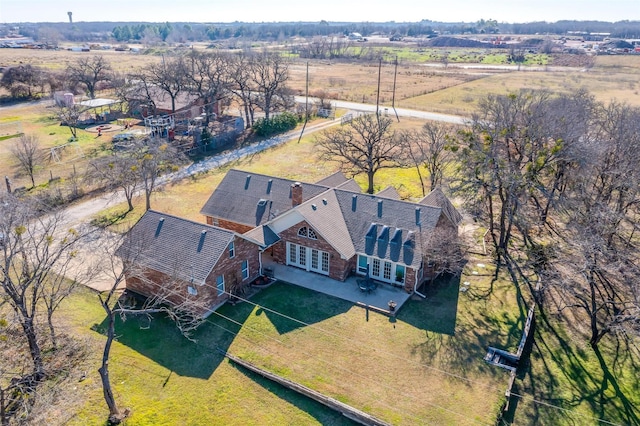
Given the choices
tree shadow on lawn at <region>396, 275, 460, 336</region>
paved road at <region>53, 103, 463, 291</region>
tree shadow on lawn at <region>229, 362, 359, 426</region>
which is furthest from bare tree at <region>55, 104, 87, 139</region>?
tree shadow on lawn at <region>396, 275, 460, 336</region>

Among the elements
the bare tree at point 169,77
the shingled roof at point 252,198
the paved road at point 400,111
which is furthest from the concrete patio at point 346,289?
the paved road at point 400,111

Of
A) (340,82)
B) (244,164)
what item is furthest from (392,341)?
(340,82)

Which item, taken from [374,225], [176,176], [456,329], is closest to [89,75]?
[176,176]

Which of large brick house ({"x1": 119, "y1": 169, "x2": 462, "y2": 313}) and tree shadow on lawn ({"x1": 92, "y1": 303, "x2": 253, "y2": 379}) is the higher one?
large brick house ({"x1": 119, "y1": 169, "x2": 462, "y2": 313})

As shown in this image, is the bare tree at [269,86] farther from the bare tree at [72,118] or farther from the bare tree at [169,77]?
the bare tree at [72,118]

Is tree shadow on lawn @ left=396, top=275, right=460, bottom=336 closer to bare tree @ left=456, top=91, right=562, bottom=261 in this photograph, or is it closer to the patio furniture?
the patio furniture

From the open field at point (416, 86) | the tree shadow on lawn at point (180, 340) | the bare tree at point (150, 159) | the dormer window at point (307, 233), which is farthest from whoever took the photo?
the open field at point (416, 86)
